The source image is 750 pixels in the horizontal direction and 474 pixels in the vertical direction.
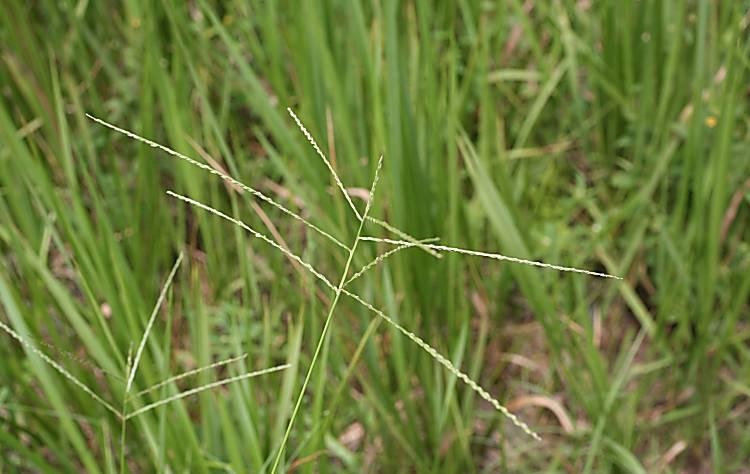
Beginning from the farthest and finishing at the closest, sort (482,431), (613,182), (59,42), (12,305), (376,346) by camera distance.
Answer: (59,42), (613,182), (482,431), (376,346), (12,305)

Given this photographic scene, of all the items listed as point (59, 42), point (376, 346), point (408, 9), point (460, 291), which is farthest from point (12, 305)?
point (59, 42)

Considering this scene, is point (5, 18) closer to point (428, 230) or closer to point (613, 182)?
point (428, 230)

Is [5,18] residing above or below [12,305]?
above

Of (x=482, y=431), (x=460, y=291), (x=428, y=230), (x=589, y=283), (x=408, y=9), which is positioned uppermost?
(x=408, y=9)

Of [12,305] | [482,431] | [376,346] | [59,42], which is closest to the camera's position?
[12,305]

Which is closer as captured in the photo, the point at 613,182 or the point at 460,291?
the point at 460,291

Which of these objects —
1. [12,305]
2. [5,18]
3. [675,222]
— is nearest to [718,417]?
[675,222]

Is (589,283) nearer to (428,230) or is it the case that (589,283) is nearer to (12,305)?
(428,230)
